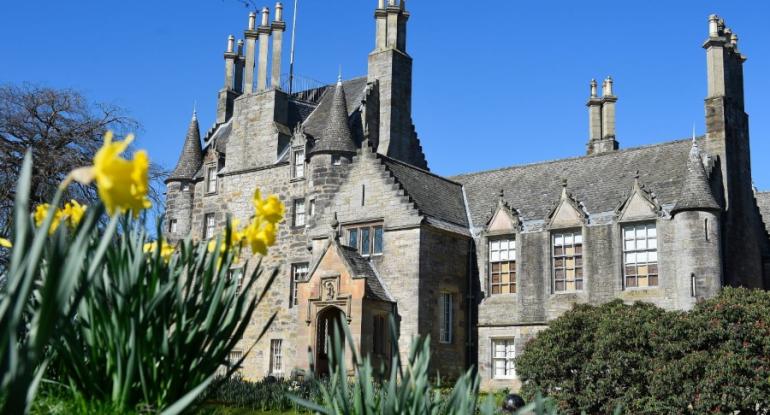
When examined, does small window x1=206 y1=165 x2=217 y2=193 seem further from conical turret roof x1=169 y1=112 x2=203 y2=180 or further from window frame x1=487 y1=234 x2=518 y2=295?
window frame x1=487 y1=234 x2=518 y2=295

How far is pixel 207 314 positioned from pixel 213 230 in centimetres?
3176

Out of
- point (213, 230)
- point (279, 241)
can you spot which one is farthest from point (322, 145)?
point (213, 230)

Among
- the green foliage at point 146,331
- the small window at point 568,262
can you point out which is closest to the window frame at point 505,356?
the small window at point 568,262

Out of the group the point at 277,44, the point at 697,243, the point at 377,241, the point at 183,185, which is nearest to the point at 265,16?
the point at 277,44

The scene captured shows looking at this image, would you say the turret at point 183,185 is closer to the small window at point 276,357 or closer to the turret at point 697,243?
the small window at point 276,357

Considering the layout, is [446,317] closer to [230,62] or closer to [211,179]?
[211,179]

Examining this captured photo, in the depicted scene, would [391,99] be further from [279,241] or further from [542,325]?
[542,325]

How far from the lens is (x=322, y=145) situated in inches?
1357

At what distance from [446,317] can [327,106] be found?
46.9 feet

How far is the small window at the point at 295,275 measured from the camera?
3416cm

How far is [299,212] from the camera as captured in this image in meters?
35.4

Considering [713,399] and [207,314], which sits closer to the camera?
[207,314]

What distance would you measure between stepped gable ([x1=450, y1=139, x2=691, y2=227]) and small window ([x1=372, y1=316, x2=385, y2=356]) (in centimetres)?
563

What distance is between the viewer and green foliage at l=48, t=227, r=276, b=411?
6148 mm
